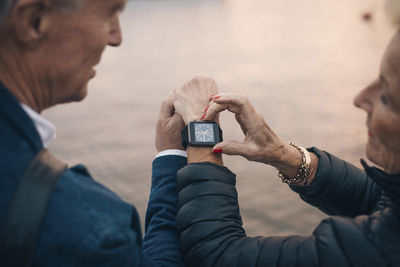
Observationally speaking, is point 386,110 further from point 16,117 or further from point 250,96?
point 250,96

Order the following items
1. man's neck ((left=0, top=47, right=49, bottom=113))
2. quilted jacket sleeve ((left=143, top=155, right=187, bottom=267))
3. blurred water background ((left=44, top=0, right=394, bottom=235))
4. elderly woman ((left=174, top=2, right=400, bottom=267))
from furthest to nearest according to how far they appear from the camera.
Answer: blurred water background ((left=44, top=0, right=394, bottom=235)) < quilted jacket sleeve ((left=143, top=155, right=187, bottom=267)) < elderly woman ((left=174, top=2, right=400, bottom=267)) < man's neck ((left=0, top=47, right=49, bottom=113))

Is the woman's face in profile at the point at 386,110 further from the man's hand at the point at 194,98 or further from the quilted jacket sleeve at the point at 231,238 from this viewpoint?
the man's hand at the point at 194,98

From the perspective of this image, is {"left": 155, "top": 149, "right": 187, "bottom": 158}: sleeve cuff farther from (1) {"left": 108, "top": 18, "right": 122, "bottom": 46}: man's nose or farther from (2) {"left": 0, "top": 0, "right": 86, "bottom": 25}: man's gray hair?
(2) {"left": 0, "top": 0, "right": 86, "bottom": 25}: man's gray hair

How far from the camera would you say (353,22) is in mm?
10242

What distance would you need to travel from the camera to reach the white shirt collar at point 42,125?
83cm

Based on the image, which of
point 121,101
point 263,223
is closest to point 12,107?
point 263,223

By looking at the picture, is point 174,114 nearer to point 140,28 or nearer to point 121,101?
point 121,101

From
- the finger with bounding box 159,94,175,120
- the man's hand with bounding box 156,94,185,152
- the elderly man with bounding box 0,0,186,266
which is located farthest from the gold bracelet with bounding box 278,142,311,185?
the elderly man with bounding box 0,0,186,266

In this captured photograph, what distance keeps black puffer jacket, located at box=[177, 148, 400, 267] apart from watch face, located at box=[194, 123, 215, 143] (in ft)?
0.56

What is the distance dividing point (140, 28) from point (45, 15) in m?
11.8

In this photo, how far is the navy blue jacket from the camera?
28.9 inches

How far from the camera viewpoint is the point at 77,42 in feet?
2.91

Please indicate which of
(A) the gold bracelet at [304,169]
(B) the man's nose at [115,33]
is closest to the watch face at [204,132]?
(A) the gold bracelet at [304,169]

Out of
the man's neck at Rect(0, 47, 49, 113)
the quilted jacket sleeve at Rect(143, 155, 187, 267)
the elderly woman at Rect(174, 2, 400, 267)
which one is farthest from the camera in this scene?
the quilted jacket sleeve at Rect(143, 155, 187, 267)
